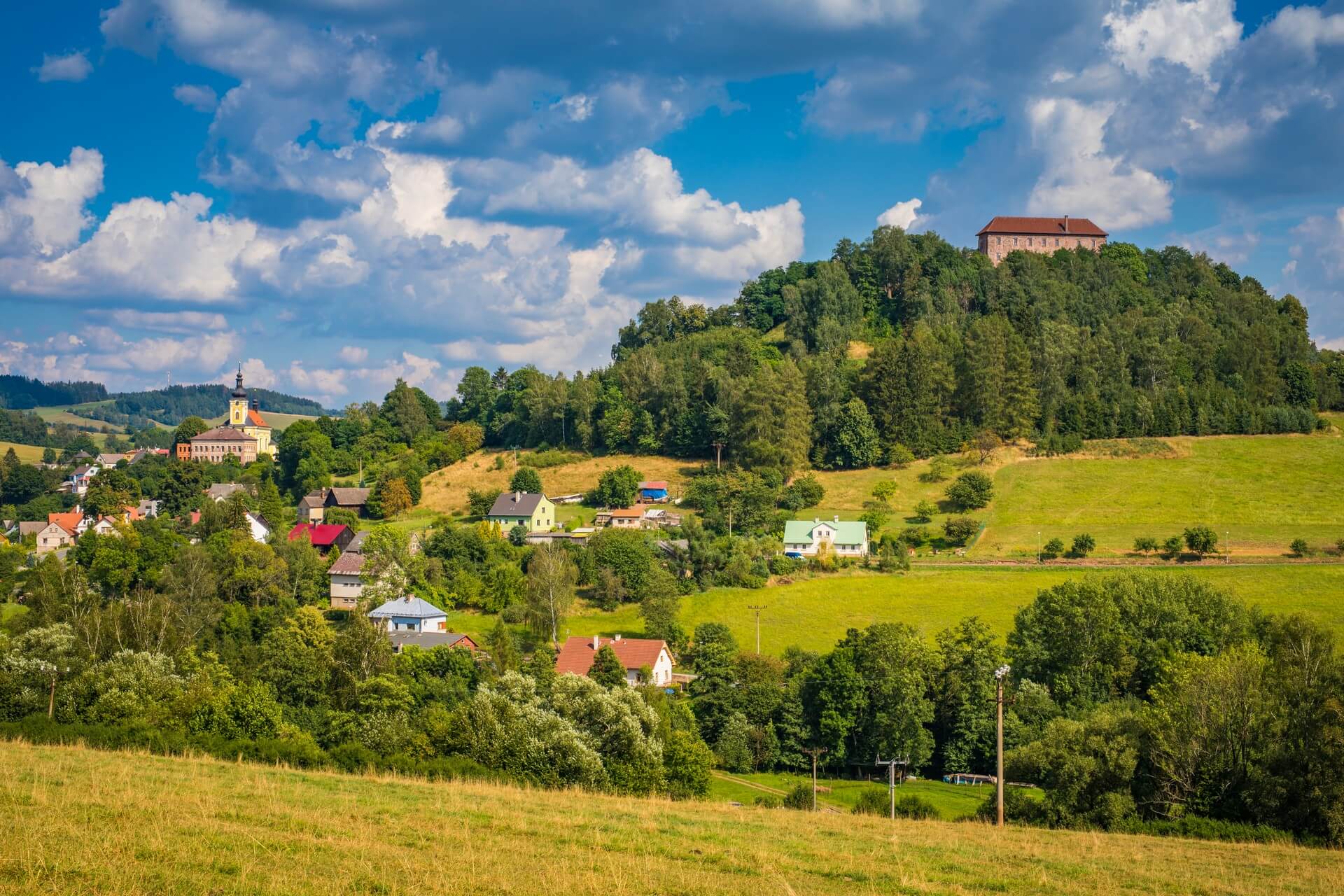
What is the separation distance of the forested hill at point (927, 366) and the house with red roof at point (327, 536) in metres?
26.0

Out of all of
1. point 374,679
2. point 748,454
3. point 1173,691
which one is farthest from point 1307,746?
point 748,454

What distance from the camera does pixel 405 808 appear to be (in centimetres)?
1738

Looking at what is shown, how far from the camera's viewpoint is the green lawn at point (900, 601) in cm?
5312

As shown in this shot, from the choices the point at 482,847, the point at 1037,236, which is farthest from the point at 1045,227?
the point at 482,847

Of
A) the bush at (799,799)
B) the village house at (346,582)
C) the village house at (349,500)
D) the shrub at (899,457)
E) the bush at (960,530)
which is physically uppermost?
the shrub at (899,457)

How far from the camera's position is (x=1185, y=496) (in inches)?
2950

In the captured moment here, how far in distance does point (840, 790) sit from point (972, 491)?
40658 millimetres

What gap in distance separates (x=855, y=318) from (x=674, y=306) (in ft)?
68.2

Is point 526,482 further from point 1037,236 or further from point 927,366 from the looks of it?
point 1037,236

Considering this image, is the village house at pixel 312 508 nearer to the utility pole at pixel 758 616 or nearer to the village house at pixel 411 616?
the village house at pixel 411 616

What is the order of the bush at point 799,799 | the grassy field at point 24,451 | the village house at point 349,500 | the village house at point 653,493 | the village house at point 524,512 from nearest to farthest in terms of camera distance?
the bush at point 799,799
the village house at point 524,512
the village house at point 653,493
the village house at point 349,500
the grassy field at point 24,451

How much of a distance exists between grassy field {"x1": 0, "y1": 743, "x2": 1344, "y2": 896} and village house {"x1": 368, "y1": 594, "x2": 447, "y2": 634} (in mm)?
31895

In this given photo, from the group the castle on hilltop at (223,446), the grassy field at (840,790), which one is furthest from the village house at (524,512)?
the castle on hilltop at (223,446)

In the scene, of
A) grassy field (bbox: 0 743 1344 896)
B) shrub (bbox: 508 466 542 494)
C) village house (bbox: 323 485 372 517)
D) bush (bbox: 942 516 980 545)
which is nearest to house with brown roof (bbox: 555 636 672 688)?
grassy field (bbox: 0 743 1344 896)
